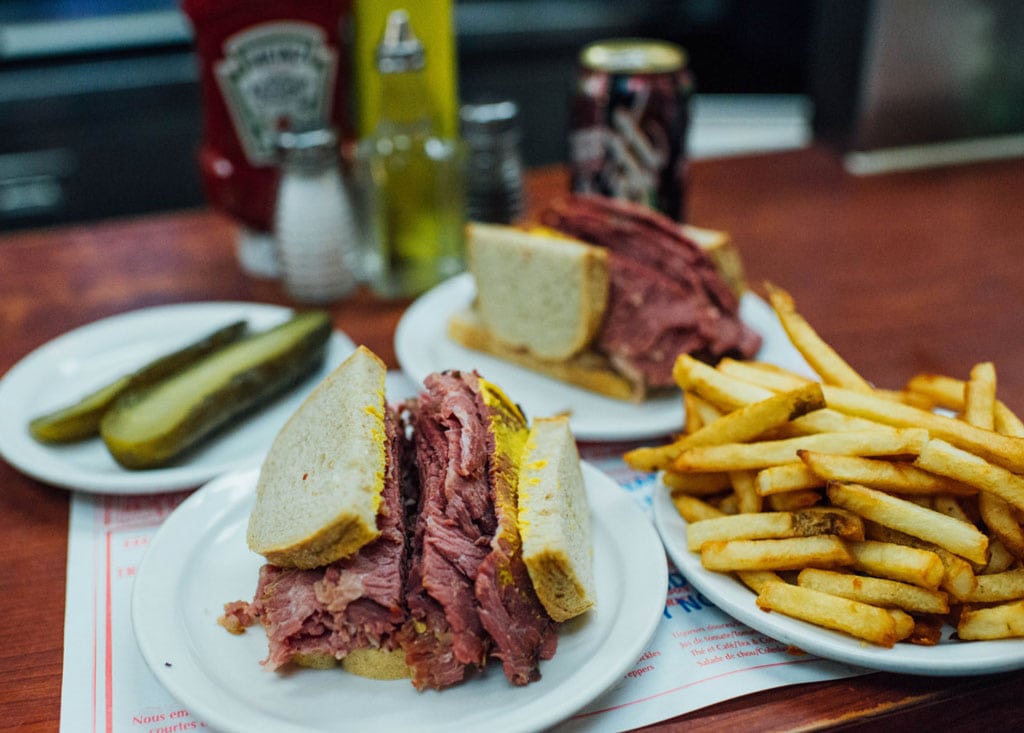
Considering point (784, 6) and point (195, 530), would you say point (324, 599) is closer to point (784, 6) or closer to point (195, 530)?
point (195, 530)

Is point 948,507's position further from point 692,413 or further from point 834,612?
point 692,413

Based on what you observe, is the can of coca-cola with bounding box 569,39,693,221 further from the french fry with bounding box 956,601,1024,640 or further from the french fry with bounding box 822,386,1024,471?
the french fry with bounding box 956,601,1024,640

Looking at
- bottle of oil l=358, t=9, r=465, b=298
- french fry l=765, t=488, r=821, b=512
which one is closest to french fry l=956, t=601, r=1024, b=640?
french fry l=765, t=488, r=821, b=512

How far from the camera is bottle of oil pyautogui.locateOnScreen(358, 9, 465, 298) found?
2430mm

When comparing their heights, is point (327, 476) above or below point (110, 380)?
above

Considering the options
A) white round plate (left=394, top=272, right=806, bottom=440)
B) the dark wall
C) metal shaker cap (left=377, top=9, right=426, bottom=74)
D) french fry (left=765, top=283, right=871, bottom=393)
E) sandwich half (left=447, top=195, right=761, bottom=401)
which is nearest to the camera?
french fry (left=765, top=283, right=871, bottom=393)

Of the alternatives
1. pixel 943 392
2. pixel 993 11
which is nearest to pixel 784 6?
pixel 993 11

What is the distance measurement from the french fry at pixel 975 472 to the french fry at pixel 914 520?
2.4 inches

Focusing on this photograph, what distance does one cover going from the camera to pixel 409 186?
8.27ft

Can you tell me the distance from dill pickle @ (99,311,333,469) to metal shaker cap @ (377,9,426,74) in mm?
677

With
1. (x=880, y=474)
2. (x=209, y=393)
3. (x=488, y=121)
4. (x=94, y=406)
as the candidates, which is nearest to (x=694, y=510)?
(x=880, y=474)

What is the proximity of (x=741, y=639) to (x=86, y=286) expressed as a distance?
2.12 metres

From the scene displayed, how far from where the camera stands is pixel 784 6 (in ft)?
16.6

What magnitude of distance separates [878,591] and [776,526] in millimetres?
163
